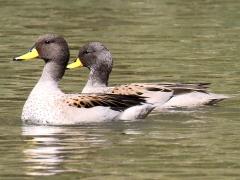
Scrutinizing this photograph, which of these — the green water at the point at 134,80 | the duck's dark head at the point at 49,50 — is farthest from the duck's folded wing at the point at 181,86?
the duck's dark head at the point at 49,50

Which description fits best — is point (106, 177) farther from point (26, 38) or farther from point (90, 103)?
point (26, 38)

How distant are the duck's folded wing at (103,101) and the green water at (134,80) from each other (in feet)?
0.75

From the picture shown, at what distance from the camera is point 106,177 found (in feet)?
39.3

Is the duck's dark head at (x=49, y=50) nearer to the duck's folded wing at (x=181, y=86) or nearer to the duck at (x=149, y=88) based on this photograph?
the duck at (x=149, y=88)

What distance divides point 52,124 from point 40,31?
8.84 metres

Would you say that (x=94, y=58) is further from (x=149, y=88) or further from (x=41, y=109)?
(x=41, y=109)

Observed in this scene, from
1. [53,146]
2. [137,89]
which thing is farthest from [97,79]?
[53,146]

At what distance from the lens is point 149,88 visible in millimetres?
16828

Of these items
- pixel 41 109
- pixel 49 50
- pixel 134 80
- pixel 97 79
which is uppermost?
pixel 49 50

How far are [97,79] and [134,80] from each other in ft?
4.90

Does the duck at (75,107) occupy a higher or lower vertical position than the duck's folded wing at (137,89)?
higher

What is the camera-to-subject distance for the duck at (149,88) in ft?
54.9

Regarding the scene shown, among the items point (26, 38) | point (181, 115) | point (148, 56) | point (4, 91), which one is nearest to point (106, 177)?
point (181, 115)

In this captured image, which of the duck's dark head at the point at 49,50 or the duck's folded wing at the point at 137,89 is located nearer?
the duck's dark head at the point at 49,50
